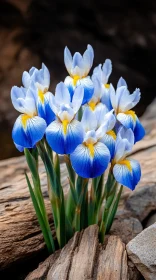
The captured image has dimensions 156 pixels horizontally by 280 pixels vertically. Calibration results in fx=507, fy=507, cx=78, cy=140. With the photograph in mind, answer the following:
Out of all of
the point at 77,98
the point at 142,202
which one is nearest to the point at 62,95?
the point at 77,98

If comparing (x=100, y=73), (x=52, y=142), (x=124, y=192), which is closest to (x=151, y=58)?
(x=124, y=192)

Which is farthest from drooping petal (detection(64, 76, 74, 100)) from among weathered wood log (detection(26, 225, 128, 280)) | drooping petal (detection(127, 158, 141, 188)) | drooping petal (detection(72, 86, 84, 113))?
→ weathered wood log (detection(26, 225, 128, 280))

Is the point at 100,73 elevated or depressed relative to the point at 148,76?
elevated

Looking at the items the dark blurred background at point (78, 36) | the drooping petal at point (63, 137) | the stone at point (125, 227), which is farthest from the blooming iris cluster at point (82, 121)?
the dark blurred background at point (78, 36)

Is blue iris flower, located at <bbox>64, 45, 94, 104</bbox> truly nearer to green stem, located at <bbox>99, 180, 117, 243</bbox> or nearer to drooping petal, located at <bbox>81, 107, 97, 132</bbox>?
drooping petal, located at <bbox>81, 107, 97, 132</bbox>

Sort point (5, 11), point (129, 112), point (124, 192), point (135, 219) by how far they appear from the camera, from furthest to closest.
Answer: point (5, 11) → point (124, 192) → point (135, 219) → point (129, 112)

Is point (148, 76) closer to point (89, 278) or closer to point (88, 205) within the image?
point (88, 205)

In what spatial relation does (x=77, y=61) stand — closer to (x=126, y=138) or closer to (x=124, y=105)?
(x=124, y=105)

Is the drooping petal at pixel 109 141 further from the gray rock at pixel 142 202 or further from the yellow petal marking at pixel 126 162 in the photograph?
the gray rock at pixel 142 202
